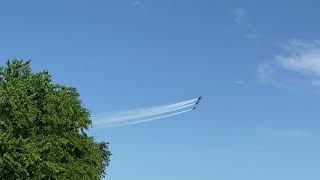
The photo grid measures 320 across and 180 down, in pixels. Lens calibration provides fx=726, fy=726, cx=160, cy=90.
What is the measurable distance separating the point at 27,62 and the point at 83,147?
55.7 ft

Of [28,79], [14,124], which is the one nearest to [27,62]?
[28,79]

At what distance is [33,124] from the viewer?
57344 mm

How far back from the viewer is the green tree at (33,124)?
174 ft

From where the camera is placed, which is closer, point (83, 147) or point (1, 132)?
point (1, 132)

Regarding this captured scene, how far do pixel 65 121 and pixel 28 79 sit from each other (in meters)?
6.17

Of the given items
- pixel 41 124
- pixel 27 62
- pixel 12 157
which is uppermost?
pixel 27 62

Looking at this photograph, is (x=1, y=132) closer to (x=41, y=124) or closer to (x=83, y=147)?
(x=41, y=124)

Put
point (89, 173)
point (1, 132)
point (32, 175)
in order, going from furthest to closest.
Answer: point (89, 173)
point (32, 175)
point (1, 132)

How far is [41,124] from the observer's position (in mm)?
58812

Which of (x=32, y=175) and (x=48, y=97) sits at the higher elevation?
(x=48, y=97)

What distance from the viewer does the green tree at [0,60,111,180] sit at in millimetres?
52969

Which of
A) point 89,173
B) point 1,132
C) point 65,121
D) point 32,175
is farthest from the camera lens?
point 89,173

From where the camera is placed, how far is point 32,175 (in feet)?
185

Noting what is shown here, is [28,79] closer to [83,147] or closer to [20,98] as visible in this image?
[20,98]
